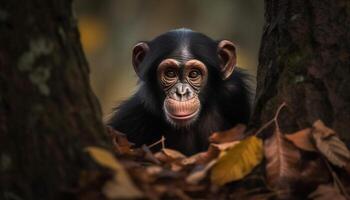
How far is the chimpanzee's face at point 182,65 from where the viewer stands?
578 centimetres

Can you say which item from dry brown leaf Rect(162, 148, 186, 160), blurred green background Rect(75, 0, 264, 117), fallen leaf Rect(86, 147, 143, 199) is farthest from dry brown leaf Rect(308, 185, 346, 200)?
blurred green background Rect(75, 0, 264, 117)

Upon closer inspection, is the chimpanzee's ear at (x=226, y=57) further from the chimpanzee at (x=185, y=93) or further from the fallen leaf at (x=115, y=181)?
A: the fallen leaf at (x=115, y=181)

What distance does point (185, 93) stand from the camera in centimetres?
573

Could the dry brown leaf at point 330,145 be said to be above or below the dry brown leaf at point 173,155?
above

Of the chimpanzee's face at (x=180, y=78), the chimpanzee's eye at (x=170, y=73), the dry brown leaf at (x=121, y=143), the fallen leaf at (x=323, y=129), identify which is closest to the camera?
the fallen leaf at (x=323, y=129)

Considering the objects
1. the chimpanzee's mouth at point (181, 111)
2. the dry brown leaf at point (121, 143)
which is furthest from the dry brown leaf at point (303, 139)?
the chimpanzee's mouth at point (181, 111)

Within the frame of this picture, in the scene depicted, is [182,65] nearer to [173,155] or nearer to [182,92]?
[182,92]

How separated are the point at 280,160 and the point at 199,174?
361 millimetres

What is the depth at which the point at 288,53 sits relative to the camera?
3.92 meters

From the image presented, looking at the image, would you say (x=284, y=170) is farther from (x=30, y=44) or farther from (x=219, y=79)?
(x=219, y=79)

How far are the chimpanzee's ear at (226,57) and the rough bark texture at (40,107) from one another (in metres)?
3.25

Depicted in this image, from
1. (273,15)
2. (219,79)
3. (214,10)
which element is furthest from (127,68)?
(273,15)

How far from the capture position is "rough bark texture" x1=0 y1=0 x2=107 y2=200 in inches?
112

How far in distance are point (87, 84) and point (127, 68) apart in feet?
60.8
